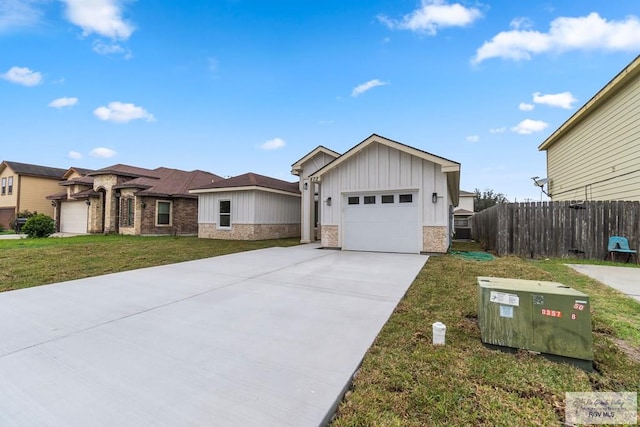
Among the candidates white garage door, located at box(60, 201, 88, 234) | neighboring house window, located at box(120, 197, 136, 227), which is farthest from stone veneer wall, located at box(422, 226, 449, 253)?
white garage door, located at box(60, 201, 88, 234)

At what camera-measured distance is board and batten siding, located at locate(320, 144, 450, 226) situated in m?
9.80

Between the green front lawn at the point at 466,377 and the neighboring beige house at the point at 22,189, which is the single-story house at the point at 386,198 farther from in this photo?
the neighboring beige house at the point at 22,189

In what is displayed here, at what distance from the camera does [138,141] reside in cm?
2095

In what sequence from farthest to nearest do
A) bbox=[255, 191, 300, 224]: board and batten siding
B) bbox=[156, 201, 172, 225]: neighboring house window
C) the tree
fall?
1. the tree
2. bbox=[156, 201, 172, 225]: neighboring house window
3. bbox=[255, 191, 300, 224]: board and batten siding

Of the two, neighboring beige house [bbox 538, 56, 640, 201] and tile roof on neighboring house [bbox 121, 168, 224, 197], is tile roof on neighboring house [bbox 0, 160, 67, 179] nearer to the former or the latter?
tile roof on neighboring house [bbox 121, 168, 224, 197]

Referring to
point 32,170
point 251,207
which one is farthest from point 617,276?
point 32,170

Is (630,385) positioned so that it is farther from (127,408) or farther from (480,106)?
(480,106)

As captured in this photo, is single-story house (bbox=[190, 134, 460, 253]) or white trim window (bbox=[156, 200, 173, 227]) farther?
white trim window (bbox=[156, 200, 173, 227])

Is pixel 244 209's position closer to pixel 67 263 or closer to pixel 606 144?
pixel 67 263

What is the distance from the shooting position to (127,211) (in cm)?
1802

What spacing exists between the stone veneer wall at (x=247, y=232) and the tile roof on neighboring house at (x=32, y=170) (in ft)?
71.2

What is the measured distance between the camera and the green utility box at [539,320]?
8.46 ft

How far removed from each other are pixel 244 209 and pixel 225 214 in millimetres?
1467

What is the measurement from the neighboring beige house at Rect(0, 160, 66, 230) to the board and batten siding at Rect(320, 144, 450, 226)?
30.1 m
